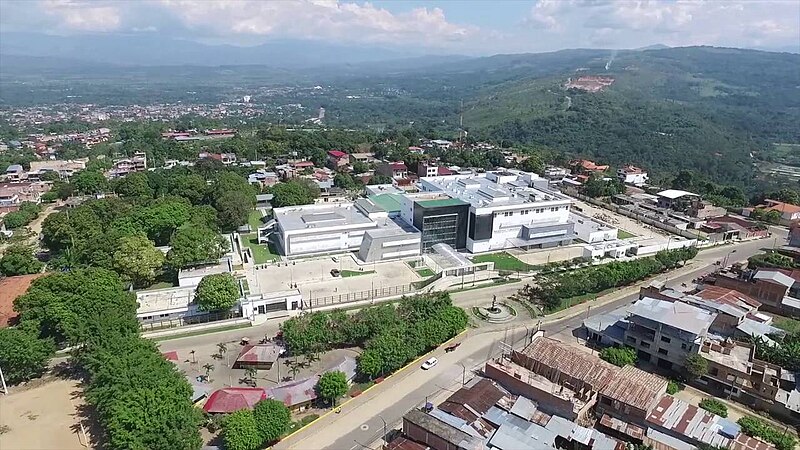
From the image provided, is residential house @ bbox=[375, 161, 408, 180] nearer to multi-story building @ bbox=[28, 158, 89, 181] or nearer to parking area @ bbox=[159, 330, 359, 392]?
multi-story building @ bbox=[28, 158, 89, 181]

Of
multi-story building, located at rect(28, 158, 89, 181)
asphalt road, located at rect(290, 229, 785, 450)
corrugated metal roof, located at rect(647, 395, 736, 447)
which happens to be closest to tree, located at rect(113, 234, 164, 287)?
asphalt road, located at rect(290, 229, 785, 450)

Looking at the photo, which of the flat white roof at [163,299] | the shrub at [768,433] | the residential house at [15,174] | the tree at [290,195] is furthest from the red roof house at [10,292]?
the residential house at [15,174]

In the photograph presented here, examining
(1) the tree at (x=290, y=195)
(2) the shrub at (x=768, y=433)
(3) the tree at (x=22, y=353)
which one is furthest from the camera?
(1) the tree at (x=290, y=195)

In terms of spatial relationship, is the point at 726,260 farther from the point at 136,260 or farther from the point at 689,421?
the point at 136,260

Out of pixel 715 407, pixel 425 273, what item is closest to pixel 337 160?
pixel 425 273

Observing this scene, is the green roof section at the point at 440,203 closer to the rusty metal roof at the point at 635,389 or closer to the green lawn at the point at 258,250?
the green lawn at the point at 258,250

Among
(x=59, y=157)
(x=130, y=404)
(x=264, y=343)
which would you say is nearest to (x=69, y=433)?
(x=130, y=404)

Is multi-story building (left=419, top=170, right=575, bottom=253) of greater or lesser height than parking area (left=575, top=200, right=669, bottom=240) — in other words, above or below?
above

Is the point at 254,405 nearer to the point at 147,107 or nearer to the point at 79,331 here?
the point at 79,331
